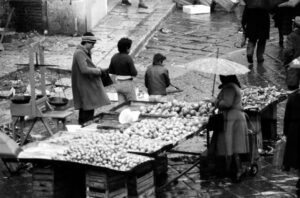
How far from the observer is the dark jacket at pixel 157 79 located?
39.5ft

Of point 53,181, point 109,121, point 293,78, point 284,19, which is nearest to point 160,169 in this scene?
point 109,121

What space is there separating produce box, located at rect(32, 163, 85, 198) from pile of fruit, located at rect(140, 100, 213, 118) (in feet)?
5.57

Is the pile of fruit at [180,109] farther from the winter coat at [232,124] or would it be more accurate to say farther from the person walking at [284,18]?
the person walking at [284,18]

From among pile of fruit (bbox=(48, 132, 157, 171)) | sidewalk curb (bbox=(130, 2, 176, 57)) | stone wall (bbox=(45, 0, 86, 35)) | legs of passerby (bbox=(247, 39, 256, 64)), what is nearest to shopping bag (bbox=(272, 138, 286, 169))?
pile of fruit (bbox=(48, 132, 157, 171))

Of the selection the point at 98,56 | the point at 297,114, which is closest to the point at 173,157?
the point at 297,114

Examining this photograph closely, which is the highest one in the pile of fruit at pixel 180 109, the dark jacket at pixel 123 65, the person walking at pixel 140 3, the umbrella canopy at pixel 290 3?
the umbrella canopy at pixel 290 3

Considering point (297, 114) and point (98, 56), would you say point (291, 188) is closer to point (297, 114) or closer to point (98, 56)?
point (297, 114)

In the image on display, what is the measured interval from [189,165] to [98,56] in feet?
18.3

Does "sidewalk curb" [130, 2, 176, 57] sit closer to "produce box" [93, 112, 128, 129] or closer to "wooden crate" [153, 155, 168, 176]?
"produce box" [93, 112, 128, 129]

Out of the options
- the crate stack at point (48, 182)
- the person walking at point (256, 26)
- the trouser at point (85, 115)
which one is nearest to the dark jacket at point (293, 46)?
the person walking at point (256, 26)

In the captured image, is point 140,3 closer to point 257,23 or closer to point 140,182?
point 257,23

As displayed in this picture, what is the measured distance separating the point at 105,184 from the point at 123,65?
3332mm

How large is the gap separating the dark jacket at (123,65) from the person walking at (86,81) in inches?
18.3

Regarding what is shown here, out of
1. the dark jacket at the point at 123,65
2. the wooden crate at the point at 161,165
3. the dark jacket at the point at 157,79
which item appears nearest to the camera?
the wooden crate at the point at 161,165
